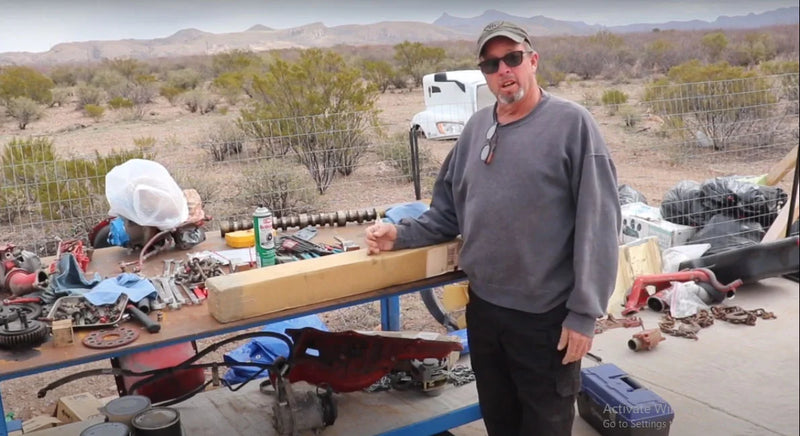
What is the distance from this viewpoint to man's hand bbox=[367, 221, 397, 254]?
10.00ft

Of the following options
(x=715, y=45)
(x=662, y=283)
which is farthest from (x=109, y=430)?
(x=715, y=45)

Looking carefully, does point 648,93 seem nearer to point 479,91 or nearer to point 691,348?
point 479,91

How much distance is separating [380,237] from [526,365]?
0.80 m

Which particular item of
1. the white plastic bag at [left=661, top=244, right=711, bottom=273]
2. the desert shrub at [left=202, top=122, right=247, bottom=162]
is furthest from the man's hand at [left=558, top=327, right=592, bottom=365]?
the desert shrub at [left=202, top=122, right=247, bottom=162]

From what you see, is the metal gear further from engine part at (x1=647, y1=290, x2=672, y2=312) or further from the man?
engine part at (x1=647, y1=290, x2=672, y2=312)

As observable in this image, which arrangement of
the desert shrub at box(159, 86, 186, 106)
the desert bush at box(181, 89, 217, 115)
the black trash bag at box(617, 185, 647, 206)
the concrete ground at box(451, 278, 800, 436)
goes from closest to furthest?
the concrete ground at box(451, 278, 800, 436) < the black trash bag at box(617, 185, 647, 206) < the desert bush at box(181, 89, 217, 115) < the desert shrub at box(159, 86, 186, 106)

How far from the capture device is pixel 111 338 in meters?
2.61

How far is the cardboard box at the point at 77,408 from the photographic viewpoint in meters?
3.73

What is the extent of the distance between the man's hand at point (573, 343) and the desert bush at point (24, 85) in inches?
802

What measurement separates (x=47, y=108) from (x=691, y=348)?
2166 centimetres

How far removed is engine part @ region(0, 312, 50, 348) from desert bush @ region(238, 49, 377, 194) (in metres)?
7.08

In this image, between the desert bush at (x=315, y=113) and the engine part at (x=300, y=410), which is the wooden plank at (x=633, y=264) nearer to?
the engine part at (x=300, y=410)

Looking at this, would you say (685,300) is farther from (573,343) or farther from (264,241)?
(264,241)

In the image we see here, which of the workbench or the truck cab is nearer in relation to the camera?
the workbench
